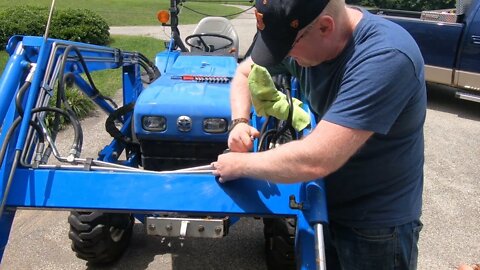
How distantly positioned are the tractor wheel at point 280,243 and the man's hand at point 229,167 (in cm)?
101

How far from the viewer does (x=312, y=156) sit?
1.46 meters

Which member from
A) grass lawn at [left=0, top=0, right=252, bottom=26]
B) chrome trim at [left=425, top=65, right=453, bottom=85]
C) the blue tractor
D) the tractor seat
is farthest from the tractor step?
grass lawn at [left=0, top=0, right=252, bottom=26]

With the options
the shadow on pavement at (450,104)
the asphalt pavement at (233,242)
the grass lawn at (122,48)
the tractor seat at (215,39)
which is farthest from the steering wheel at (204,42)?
the shadow on pavement at (450,104)

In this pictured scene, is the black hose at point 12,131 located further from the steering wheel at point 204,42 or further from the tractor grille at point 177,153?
the steering wheel at point 204,42

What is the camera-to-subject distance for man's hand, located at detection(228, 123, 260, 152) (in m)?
1.95

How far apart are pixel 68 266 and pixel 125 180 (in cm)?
173

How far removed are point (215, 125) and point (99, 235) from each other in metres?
1.02

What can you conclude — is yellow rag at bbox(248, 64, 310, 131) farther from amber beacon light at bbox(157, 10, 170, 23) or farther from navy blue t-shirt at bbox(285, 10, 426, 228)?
amber beacon light at bbox(157, 10, 170, 23)

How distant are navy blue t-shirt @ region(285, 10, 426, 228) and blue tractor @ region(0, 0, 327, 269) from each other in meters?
0.15

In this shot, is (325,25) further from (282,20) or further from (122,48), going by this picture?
(122,48)

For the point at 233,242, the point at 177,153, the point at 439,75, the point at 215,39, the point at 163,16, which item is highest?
the point at 163,16

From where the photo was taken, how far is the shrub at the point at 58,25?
11281 millimetres

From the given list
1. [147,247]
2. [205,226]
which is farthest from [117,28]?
[205,226]

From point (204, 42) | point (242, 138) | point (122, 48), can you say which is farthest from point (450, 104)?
point (122, 48)
